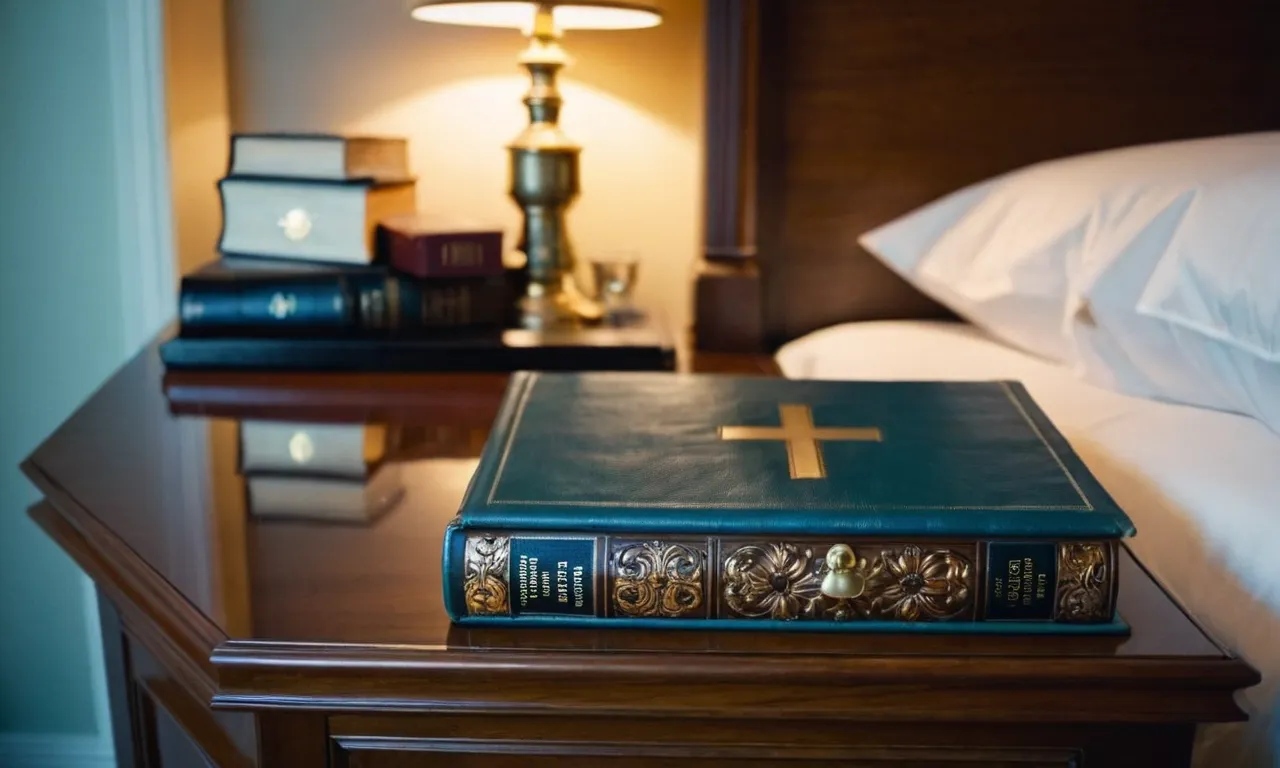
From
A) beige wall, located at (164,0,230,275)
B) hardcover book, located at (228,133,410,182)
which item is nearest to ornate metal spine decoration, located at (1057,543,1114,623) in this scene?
hardcover book, located at (228,133,410,182)

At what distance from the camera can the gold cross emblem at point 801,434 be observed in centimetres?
57

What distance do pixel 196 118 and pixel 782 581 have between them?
2.91 feet

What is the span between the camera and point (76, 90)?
1.20 m

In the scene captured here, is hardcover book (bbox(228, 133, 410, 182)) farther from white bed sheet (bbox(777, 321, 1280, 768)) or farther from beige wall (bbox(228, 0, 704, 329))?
white bed sheet (bbox(777, 321, 1280, 768))

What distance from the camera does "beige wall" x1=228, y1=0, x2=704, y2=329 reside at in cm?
118

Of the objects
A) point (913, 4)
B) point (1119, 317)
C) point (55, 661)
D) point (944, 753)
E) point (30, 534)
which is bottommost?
point (55, 661)

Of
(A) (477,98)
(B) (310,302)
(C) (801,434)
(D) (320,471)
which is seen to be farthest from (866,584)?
(A) (477,98)

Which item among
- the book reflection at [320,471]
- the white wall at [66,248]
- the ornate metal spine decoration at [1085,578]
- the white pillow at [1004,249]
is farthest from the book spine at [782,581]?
the white wall at [66,248]

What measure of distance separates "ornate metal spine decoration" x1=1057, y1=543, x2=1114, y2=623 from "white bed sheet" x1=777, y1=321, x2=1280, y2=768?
53 mm

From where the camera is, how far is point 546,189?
102 cm

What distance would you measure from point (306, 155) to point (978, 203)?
548mm

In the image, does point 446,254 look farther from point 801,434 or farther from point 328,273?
point 801,434

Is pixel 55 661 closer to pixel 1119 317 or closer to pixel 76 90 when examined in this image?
pixel 76 90

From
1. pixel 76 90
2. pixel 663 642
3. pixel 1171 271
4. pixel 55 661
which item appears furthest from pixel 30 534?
pixel 1171 271
